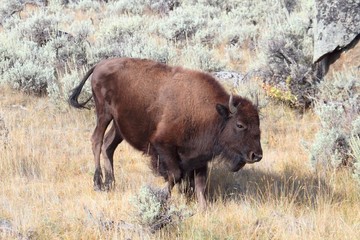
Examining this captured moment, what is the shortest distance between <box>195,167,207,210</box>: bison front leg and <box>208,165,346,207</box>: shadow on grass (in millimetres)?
144

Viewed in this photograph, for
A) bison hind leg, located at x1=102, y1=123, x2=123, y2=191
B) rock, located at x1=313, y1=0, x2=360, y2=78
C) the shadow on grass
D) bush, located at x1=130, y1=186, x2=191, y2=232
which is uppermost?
rock, located at x1=313, y1=0, x2=360, y2=78

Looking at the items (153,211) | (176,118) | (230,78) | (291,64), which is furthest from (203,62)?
(153,211)

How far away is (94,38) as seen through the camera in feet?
49.4

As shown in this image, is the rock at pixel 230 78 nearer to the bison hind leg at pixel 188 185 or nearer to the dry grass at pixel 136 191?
the dry grass at pixel 136 191

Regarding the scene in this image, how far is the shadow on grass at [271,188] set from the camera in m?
5.81

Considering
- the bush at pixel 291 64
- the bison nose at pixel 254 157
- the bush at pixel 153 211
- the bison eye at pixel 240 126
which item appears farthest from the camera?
the bush at pixel 291 64

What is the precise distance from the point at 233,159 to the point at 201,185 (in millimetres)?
453

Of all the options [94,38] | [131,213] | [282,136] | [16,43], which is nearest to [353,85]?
[282,136]

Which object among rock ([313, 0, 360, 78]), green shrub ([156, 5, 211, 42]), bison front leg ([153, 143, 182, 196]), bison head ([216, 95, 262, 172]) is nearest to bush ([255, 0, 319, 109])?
rock ([313, 0, 360, 78])

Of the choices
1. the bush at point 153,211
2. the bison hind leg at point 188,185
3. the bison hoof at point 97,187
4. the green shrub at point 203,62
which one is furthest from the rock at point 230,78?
the bush at point 153,211

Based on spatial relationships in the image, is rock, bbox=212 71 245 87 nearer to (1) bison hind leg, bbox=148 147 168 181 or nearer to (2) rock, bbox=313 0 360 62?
(2) rock, bbox=313 0 360 62

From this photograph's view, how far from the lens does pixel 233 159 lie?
5895mm

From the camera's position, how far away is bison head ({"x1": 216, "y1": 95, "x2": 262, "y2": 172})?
18.8ft

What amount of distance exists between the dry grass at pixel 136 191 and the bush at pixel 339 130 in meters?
0.24
